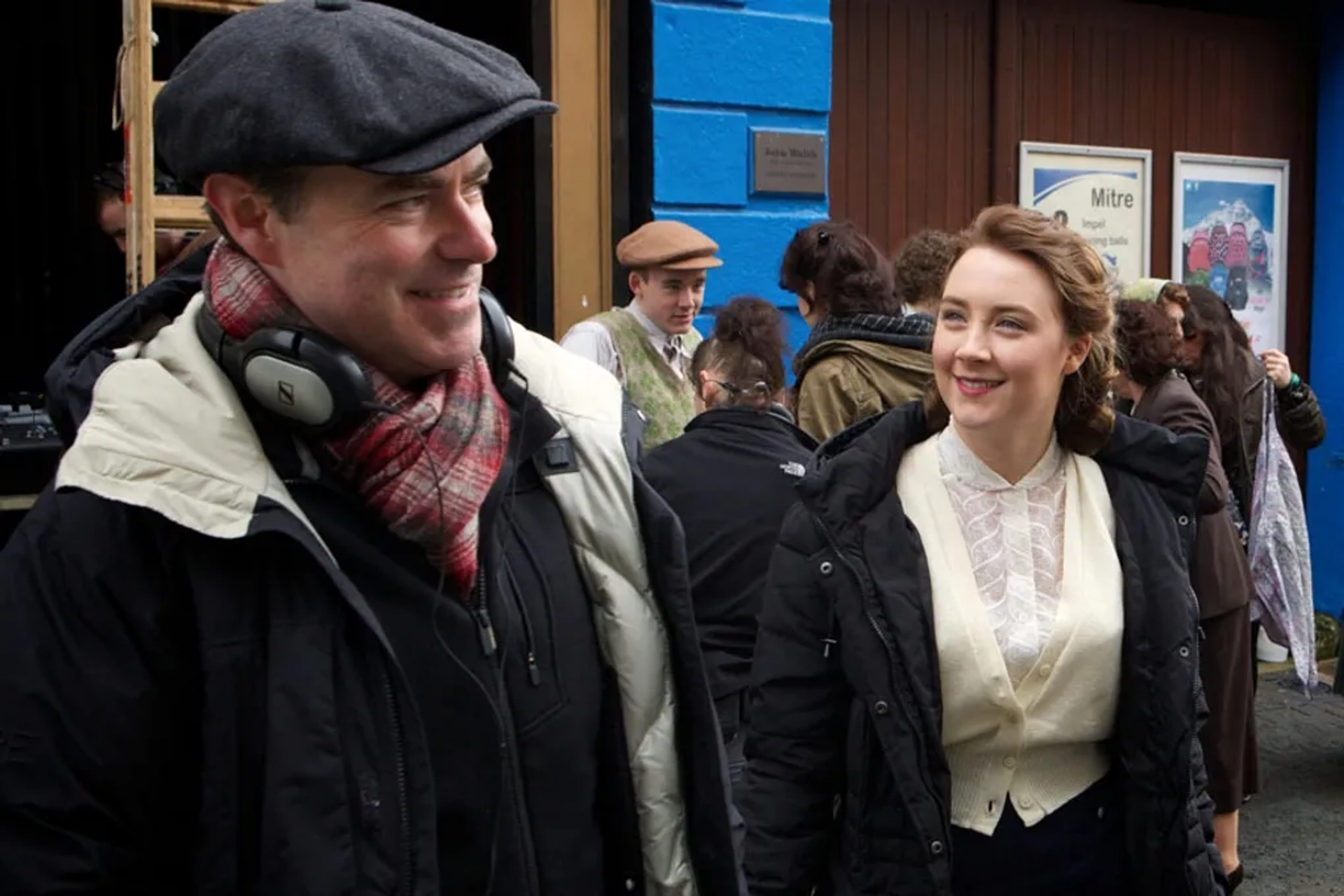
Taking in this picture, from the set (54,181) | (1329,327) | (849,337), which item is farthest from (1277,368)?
(54,181)

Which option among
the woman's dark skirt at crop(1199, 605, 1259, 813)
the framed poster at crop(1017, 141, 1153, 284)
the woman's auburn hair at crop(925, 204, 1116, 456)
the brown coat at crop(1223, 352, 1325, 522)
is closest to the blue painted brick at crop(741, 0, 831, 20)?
the framed poster at crop(1017, 141, 1153, 284)

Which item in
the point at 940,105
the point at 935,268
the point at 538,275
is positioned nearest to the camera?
the point at 935,268

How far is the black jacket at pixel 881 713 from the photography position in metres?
2.43

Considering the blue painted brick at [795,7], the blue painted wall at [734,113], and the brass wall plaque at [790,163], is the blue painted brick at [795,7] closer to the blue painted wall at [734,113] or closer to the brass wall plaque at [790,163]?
the blue painted wall at [734,113]

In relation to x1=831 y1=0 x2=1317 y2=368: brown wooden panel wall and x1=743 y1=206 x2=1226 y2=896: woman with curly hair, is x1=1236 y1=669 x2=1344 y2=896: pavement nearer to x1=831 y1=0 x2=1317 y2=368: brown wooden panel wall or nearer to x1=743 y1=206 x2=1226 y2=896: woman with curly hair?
x1=831 y1=0 x2=1317 y2=368: brown wooden panel wall

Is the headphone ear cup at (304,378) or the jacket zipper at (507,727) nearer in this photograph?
the headphone ear cup at (304,378)

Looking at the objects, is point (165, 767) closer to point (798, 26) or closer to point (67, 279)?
point (798, 26)

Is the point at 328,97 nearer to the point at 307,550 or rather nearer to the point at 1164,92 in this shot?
the point at 307,550

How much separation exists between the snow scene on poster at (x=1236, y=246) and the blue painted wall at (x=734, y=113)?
9.33 ft

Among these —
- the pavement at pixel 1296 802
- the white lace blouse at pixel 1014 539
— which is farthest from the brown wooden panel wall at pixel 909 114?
the white lace blouse at pixel 1014 539

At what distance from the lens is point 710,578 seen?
3578 mm

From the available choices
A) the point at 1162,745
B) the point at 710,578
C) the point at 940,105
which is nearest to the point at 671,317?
the point at 710,578

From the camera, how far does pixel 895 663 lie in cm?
→ 243

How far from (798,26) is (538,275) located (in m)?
1.55
